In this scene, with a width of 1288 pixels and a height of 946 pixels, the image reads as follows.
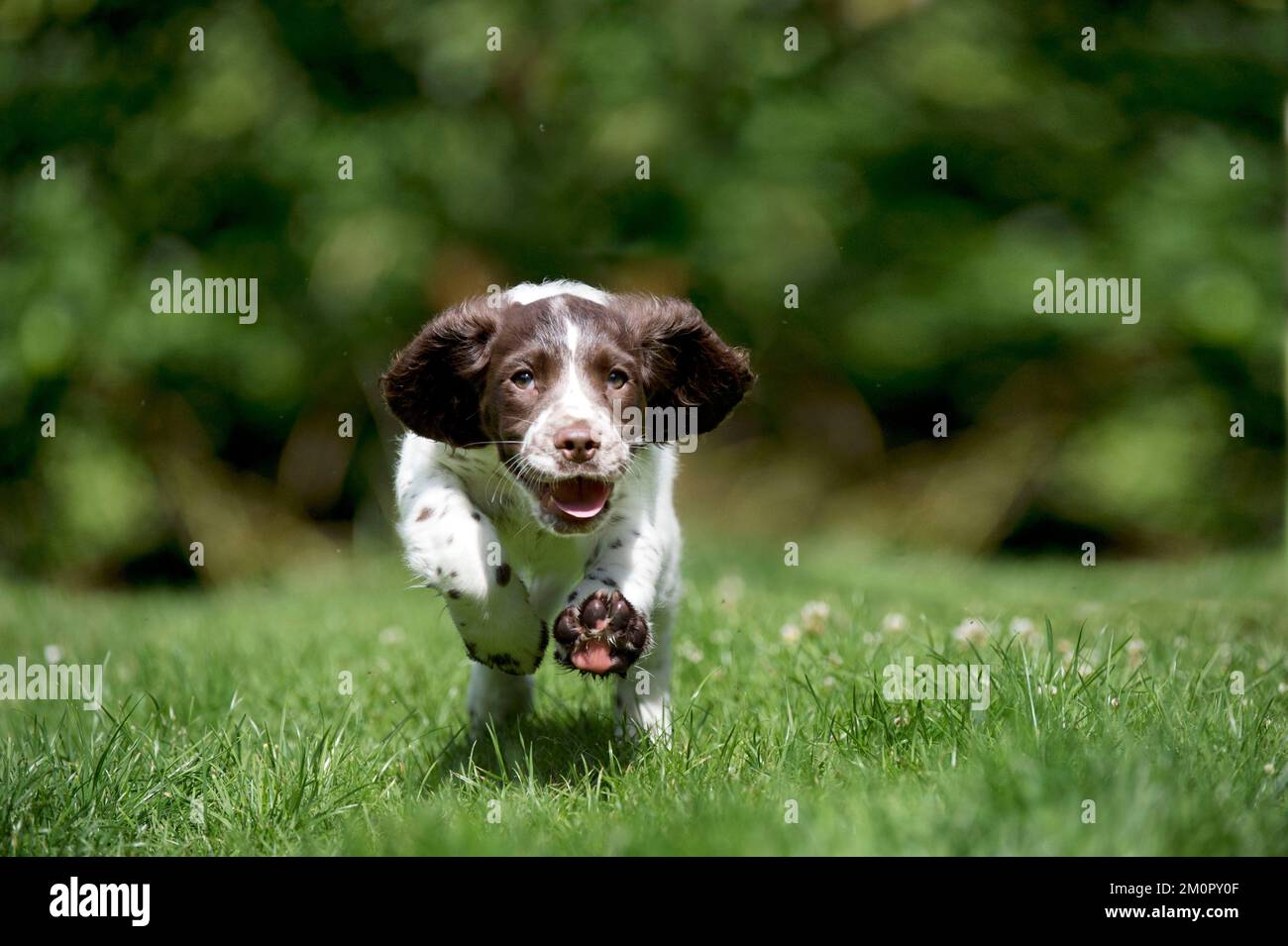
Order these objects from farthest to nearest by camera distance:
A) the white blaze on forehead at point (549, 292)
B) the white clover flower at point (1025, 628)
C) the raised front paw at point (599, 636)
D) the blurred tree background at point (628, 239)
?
the blurred tree background at point (628, 239) < the white clover flower at point (1025, 628) < the white blaze on forehead at point (549, 292) < the raised front paw at point (599, 636)

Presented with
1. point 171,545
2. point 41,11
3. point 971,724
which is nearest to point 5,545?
point 171,545

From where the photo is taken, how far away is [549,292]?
147 inches

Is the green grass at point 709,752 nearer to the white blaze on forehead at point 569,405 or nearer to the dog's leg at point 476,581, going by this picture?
the dog's leg at point 476,581

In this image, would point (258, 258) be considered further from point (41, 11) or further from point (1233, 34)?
point (1233, 34)

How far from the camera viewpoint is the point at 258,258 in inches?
365

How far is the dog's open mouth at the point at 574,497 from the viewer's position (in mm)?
3072

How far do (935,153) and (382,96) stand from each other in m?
4.02

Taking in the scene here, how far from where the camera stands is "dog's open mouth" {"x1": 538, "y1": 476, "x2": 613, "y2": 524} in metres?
3.07

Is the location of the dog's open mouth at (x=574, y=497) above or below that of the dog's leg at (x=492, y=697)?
above

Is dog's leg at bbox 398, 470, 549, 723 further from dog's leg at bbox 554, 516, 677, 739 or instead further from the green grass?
the green grass

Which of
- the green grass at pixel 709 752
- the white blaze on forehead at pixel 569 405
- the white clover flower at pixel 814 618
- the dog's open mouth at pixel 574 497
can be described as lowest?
the green grass at pixel 709 752

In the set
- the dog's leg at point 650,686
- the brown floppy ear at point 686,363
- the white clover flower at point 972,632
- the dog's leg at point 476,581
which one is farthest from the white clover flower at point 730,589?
the dog's leg at point 476,581

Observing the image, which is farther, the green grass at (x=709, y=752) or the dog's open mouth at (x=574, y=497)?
the dog's open mouth at (x=574, y=497)

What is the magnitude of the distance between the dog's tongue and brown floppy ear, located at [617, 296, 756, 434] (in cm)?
56
